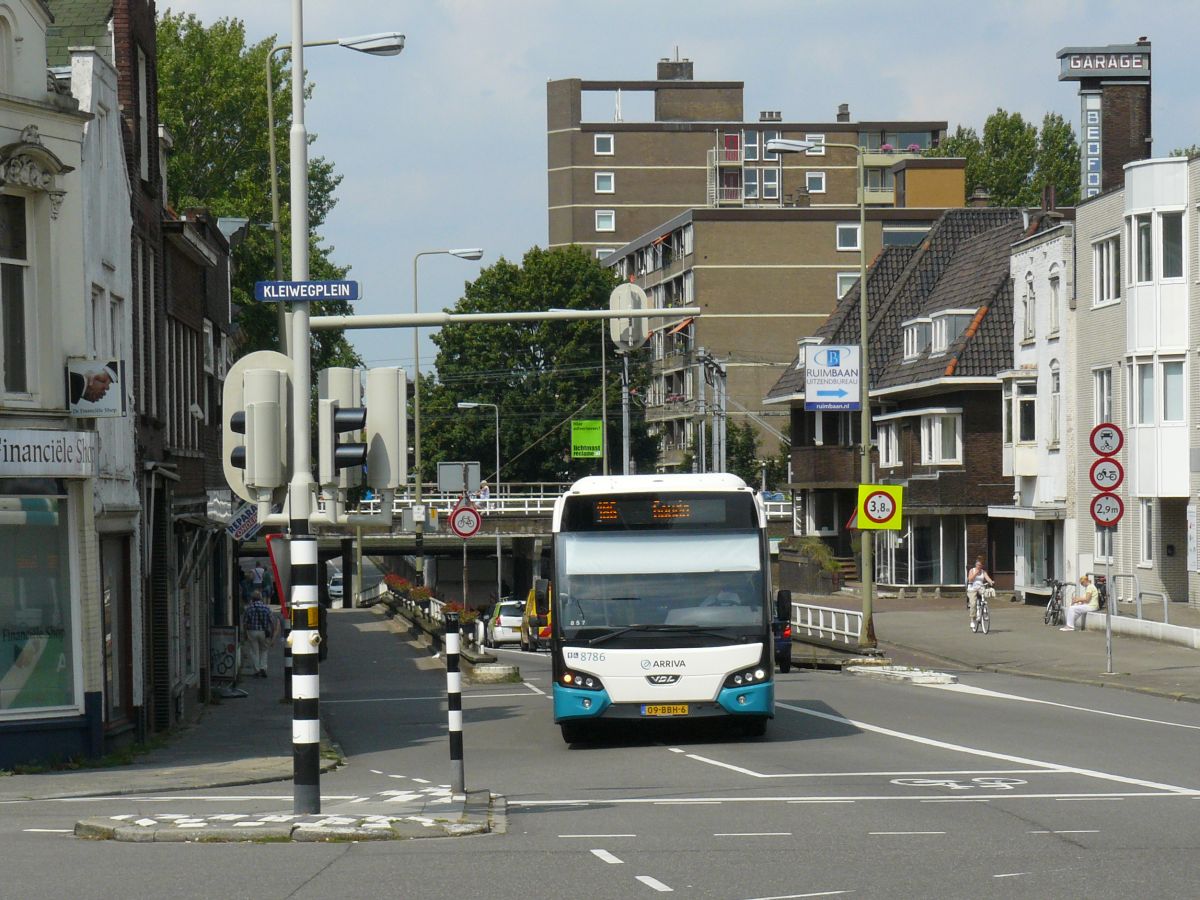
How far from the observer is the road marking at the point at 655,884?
9831 millimetres

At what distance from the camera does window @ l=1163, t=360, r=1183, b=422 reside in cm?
4325

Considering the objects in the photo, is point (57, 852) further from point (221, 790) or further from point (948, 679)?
point (948, 679)

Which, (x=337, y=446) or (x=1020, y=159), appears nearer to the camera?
(x=337, y=446)

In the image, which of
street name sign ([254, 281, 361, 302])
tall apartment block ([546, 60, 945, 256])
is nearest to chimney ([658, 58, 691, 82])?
tall apartment block ([546, 60, 945, 256])

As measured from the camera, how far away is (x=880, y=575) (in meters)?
62.0

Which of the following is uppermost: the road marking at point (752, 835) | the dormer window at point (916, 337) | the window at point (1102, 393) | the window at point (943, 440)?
the dormer window at point (916, 337)

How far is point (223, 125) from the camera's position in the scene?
59.3 meters

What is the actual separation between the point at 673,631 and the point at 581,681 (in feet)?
3.61

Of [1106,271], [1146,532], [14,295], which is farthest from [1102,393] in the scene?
[14,295]

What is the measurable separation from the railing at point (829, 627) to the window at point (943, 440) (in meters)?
14.1

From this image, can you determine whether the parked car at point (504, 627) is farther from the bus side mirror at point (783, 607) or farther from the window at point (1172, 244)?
the bus side mirror at point (783, 607)

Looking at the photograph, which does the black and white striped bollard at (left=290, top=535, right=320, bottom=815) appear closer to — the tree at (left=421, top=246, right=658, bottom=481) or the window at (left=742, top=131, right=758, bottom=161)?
the tree at (left=421, top=246, right=658, bottom=481)

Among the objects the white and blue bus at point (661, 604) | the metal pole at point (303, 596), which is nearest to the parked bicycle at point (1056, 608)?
the white and blue bus at point (661, 604)

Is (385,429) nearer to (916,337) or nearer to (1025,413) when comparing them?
(1025,413)
